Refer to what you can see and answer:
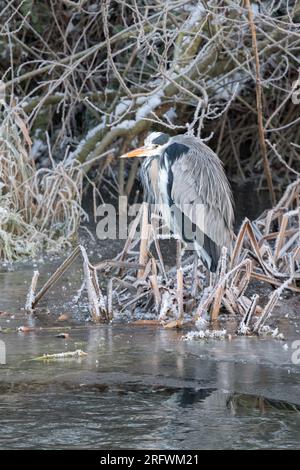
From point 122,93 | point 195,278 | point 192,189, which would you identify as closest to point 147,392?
point 195,278

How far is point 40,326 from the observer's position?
6.01 m

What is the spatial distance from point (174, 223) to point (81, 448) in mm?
3323

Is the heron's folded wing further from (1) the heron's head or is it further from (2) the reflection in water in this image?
(2) the reflection in water

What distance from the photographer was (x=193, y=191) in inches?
279

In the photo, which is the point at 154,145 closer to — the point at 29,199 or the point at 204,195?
the point at 204,195

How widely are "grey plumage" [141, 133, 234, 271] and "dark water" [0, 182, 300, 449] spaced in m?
0.88

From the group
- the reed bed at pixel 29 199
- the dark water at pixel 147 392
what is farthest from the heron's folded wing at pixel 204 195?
the reed bed at pixel 29 199

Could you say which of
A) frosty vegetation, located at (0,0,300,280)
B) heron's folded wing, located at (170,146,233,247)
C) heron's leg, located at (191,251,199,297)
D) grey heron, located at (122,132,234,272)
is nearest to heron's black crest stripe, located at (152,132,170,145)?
grey heron, located at (122,132,234,272)

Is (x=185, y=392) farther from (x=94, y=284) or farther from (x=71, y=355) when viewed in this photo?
(x=94, y=284)

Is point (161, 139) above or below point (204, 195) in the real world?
above

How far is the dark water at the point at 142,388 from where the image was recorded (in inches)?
163

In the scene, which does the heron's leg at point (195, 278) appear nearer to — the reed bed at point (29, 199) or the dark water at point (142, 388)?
the dark water at point (142, 388)

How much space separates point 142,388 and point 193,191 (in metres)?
2.50

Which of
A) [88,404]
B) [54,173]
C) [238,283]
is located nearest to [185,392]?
[88,404]
